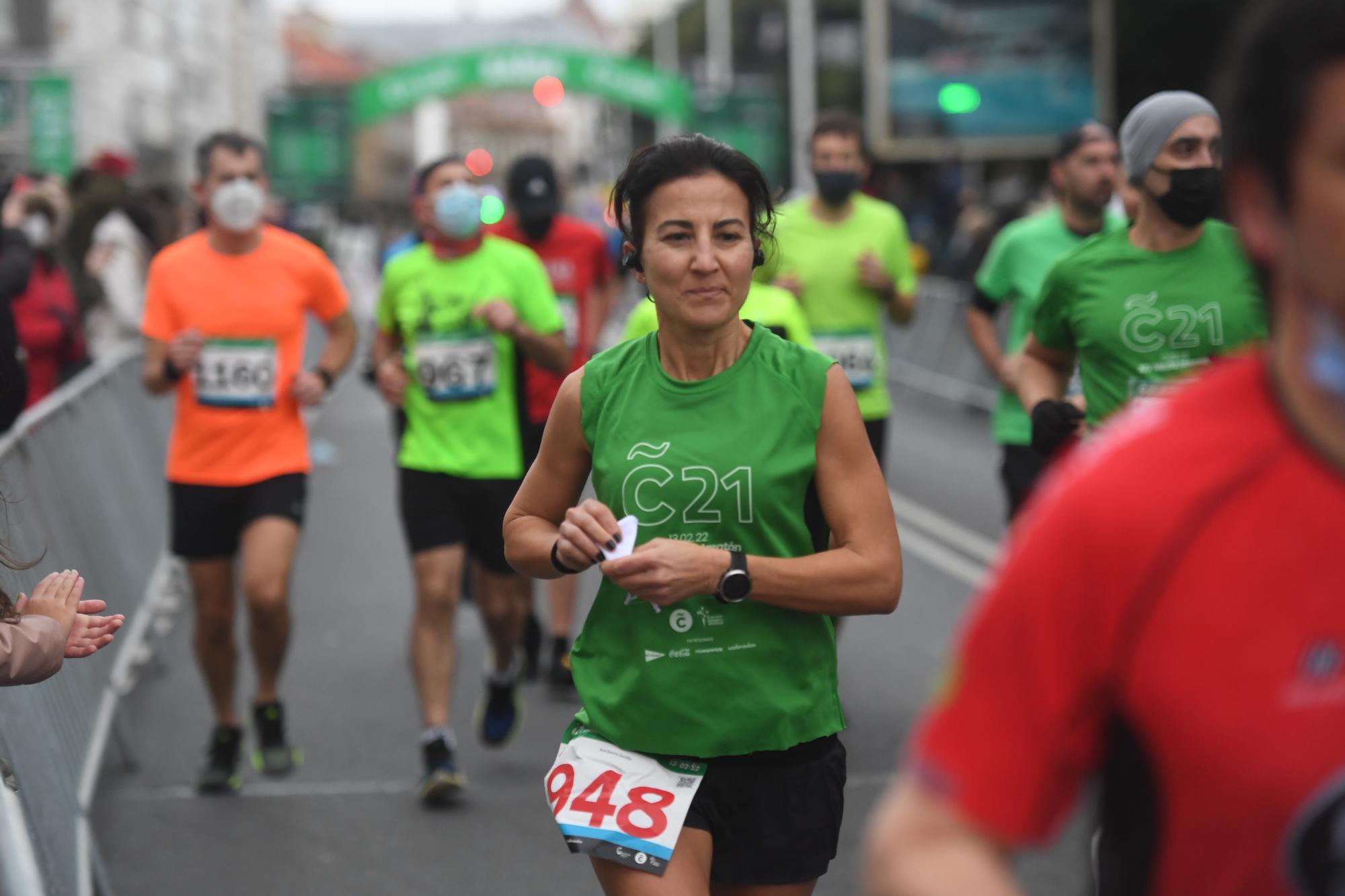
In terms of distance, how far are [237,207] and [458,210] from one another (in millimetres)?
752

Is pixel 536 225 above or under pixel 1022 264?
above

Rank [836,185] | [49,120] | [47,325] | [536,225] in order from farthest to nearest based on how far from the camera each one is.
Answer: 1. [49,120]
2. [47,325]
3. [536,225]
4. [836,185]

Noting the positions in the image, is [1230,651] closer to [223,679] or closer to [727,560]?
[727,560]

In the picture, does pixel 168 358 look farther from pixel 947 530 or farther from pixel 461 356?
pixel 947 530

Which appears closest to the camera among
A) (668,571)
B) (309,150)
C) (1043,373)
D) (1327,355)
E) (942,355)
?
(1327,355)

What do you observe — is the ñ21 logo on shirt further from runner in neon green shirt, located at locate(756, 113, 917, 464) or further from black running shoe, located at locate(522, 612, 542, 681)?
black running shoe, located at locate(522, 612, 542, 681)

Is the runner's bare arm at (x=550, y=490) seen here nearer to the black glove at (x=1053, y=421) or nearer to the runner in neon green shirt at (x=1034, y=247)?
the black glove at (x=1053, y=421)

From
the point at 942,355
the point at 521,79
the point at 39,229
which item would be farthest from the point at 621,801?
the point at 521,79

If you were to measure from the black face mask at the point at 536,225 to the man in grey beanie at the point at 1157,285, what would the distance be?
3.87 m

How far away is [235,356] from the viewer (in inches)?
261

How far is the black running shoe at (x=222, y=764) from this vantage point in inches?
261

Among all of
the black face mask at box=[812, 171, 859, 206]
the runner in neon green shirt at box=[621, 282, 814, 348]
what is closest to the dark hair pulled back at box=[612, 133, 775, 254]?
the runner in neon green shirt at box=[621, 282, 814, 348]

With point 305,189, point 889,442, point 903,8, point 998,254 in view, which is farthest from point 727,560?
point 305,189

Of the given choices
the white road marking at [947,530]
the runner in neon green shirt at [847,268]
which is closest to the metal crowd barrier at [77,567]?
the runner in neon green shirt at [847,268]
